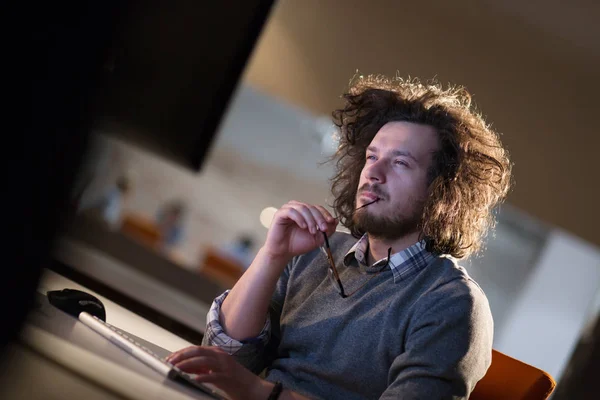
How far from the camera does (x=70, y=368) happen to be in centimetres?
80

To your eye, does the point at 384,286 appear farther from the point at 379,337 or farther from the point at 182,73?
the point at 182,73

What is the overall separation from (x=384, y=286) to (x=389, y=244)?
0.12 meters

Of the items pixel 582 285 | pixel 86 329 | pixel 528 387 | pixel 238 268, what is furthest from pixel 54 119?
pixel 238 268

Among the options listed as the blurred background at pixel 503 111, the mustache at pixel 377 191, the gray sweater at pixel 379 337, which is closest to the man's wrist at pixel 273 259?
the gray sweater at pixel 379 337

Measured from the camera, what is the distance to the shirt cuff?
1.48 metres

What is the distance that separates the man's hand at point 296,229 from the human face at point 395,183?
14 cm

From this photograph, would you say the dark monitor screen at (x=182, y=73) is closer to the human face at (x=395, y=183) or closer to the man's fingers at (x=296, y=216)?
the man's fingers at (x=296, y=216)

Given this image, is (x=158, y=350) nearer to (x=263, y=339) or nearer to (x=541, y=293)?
(x=263, y=339)

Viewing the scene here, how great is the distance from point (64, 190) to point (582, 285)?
5257 mm

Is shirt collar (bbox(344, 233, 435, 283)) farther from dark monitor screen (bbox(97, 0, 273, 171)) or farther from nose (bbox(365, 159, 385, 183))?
dark monitor screen (bbox(97, 0, 273, 171))

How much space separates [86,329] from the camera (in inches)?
45.8

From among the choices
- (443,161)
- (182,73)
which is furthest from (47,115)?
(182,73)

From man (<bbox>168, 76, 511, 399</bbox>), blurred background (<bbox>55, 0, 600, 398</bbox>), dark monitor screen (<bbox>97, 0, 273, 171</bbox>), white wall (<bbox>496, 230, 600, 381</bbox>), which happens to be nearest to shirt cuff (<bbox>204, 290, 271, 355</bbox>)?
man (<bbox>168, 76, 511, 399</bbox>)

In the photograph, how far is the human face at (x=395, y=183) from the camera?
1521mm
